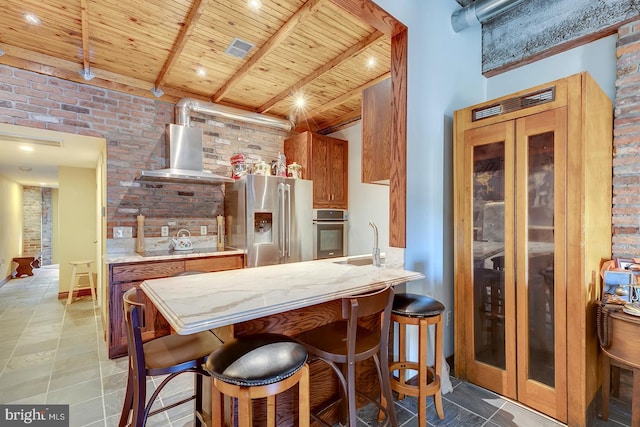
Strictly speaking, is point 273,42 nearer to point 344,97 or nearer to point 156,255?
point 344,97

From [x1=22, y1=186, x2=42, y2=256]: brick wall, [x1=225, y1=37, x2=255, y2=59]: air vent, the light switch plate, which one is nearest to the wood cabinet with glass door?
[x1=225, y1=37, x2=255, y2=59]: air vent

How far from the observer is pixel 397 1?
2096mm

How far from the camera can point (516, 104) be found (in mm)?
1975

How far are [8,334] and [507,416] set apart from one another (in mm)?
4814

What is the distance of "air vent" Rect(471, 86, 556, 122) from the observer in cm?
184

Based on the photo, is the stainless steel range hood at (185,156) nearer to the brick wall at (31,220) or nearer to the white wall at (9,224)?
the white wall at (9,224)

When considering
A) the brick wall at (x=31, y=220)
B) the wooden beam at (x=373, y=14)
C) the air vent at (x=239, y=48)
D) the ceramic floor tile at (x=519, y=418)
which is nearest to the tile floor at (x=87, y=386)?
the ceramic floor tile at (x=519, y=418)

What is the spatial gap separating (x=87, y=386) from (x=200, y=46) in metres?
3.00

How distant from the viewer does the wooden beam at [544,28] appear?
2.07 metres

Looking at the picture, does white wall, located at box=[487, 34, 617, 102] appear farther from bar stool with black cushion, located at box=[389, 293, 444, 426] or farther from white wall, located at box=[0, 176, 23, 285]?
white wall, located at box=[0, 176, 23, 285]

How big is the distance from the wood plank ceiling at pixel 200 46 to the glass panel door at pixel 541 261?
4.82ft

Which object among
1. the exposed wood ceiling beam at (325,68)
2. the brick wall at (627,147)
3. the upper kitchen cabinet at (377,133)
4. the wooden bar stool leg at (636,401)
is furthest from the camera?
the exposed wood ceiling beam at (325,68)

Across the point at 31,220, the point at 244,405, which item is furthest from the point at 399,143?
the point at 31,220

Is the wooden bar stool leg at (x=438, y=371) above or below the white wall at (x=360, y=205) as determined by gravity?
below
